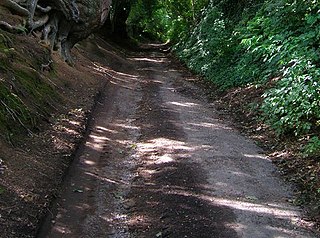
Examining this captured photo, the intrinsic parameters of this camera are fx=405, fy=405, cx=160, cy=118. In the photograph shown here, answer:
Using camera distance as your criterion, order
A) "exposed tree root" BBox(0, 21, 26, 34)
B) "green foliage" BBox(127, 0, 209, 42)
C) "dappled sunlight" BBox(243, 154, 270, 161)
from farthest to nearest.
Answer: "green foliage" BBox(127, 0, 209, 42) → "exposed tree root" BBox(0, 21, 26, 34) → "dappled sunlight" BBox(243, 154, 270, 161)

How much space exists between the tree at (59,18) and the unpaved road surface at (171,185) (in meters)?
4.81

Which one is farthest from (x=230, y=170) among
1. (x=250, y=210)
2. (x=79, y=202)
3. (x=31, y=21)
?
(x=31, y=21)

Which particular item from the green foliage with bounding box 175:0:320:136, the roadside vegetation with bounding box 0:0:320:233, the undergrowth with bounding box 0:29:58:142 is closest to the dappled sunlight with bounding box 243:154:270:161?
the roadside vegetation with bounding box 0:0:320:233

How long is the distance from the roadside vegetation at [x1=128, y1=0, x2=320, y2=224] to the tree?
5787 millimetres

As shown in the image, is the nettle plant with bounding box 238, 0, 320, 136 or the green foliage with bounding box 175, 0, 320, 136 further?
the green foliage with bounding box 175, 0, 320, 136

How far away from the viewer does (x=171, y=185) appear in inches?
293

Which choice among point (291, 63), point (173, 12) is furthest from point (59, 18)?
point (173, 12)

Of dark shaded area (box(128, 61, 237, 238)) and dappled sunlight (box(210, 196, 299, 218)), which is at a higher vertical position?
Result: dappled sunlight (box(210, 196, 299, 218))

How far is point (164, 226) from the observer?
6113 mm

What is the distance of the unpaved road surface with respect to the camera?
6148 millimetres

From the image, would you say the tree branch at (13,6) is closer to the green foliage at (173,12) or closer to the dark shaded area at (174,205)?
the dark shaded area at (174,205)

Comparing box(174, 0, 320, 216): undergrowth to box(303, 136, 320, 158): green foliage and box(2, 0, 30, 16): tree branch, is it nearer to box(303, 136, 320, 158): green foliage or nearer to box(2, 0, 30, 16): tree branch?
box(303, 136, 320, 158): green foliage

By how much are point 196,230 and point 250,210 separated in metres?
1.12

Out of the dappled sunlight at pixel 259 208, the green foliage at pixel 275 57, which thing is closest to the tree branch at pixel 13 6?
the green foliage at pixel 275 57
